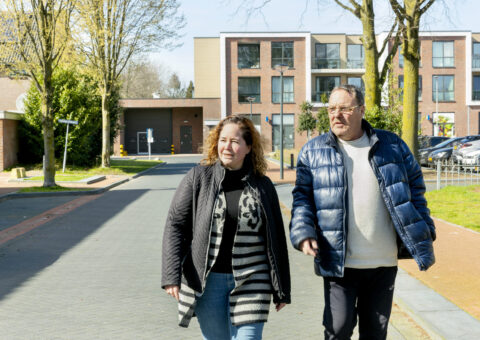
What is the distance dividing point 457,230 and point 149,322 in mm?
6083

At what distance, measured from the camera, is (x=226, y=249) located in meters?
2.89

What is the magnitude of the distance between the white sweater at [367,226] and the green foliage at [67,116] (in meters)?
26.1

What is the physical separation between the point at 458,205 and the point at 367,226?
1015 cm

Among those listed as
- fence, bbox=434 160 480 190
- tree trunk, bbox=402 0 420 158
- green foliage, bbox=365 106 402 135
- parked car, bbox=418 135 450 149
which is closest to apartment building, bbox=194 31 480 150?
parked car, bbox=418 135 450 149

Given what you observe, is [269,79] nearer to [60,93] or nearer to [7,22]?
[60,93]

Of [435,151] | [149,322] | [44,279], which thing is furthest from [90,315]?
[435,151]

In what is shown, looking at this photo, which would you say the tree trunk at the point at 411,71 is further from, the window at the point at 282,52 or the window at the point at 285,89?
the window at the point at 282,52

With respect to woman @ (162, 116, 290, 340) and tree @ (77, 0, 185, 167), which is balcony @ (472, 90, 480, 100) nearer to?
tree @ (77, 0, 185, 167)

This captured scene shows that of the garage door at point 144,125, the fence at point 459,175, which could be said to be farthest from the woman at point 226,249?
the garage door at point 144,125

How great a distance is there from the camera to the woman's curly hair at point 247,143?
304 centimetres

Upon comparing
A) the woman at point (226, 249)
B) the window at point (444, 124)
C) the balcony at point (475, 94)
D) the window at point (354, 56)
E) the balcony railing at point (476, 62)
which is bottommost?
the woman at point (226, 249)

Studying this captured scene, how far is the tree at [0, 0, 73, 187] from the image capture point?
17422 mm

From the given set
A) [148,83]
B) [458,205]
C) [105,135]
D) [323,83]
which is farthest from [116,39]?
[148,83]

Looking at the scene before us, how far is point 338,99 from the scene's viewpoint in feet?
10.3
